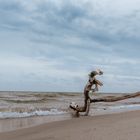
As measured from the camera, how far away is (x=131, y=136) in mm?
7242

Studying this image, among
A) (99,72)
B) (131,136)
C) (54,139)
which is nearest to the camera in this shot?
(131,136)

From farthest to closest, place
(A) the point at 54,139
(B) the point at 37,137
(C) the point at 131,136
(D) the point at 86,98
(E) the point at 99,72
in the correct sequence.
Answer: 1. (D) the point at 86,98
2. (E) the point at 99,72
3. (B) the point at 37,137
4. (A) the point at 54,139
5. (C) the point at 131,136


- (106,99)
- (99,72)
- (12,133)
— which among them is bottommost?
(12,133)

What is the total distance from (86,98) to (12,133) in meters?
4.87

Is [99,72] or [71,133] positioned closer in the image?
[71,133]

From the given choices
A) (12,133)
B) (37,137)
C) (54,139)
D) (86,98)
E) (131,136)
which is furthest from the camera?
A: (86,98)

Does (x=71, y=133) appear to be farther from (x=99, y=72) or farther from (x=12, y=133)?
(x=99, y=72)

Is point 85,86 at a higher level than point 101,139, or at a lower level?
higher

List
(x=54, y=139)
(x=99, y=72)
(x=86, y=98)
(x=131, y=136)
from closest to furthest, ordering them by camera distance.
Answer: (x=131, y=136)
(x=54, y=139)
(x=99, y=72)
(x=86, y=98)

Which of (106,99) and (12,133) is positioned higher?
(106,99)

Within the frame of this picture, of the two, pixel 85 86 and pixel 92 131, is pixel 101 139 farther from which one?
pixel 85 86

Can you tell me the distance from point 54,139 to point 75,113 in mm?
6812

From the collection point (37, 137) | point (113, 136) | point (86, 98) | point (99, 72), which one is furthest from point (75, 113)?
point (113, 136)

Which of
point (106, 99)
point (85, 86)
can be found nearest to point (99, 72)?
point (85, 86)
